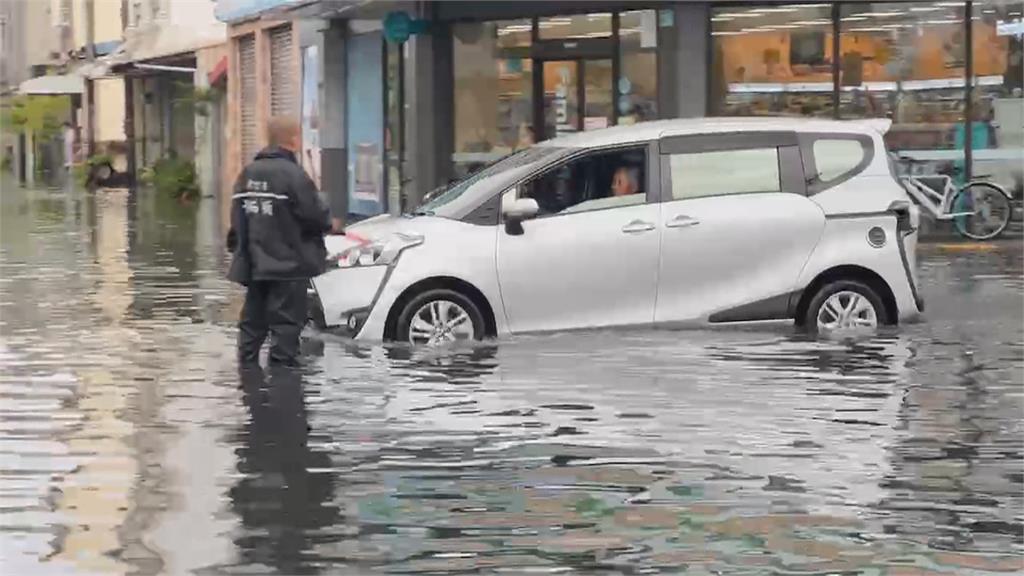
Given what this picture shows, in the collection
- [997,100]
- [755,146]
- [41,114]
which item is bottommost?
[755,146]

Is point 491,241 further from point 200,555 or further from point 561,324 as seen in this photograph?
point 200,555

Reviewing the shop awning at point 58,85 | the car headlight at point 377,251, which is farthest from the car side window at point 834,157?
the shop awning at point 58,85

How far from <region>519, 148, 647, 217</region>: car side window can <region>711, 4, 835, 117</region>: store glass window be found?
34.7 feet

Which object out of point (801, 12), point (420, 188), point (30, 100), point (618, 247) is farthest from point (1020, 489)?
point (30, 100)

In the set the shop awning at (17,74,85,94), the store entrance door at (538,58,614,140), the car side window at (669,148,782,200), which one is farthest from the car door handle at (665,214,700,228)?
the shop awning at (17,74,85,94)

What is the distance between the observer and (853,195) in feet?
42.2

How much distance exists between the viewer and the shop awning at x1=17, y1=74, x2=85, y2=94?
5853cm

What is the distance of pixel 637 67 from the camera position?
23500mm

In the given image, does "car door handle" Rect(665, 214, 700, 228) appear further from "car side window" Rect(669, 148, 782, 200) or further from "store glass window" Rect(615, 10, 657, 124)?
"store glass window" Rect(615, 10, 657, 124)

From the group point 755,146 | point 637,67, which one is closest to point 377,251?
point 755,146

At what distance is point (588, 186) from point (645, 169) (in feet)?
1.44

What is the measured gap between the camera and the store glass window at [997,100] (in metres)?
22.9

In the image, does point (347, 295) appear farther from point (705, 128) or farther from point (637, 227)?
point (705, 128)

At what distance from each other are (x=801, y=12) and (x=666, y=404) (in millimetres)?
13734
